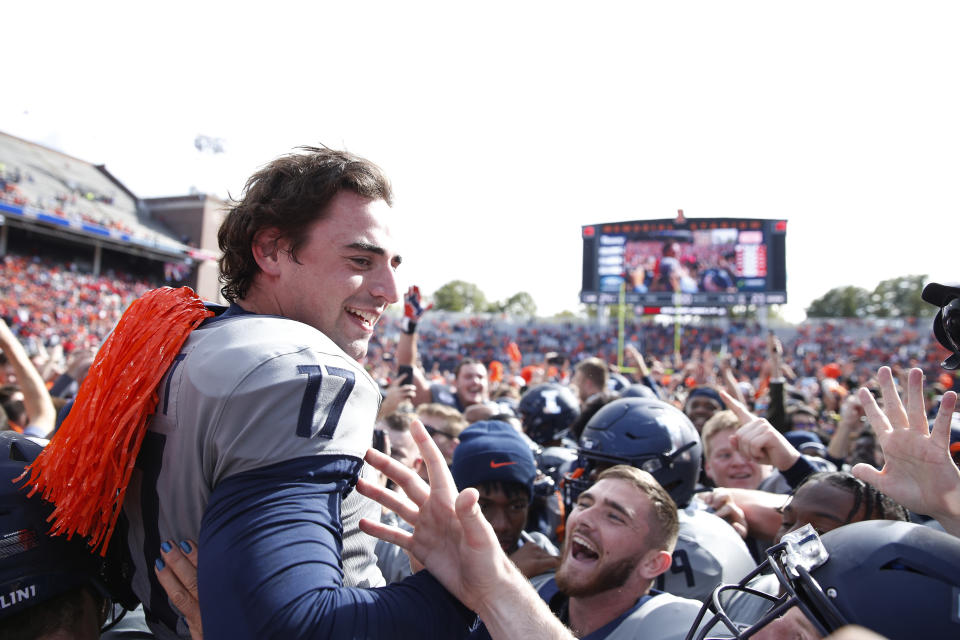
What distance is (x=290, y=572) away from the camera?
1.03 meters

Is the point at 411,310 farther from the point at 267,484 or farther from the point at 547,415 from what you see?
the point at 267,484

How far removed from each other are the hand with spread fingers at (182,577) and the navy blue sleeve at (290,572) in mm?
206

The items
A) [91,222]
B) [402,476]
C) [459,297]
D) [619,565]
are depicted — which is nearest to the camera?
[402,476]

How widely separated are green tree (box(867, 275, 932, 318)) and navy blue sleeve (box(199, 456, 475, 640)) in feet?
254

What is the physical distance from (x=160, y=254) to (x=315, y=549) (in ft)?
146

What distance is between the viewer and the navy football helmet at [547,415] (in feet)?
21.2

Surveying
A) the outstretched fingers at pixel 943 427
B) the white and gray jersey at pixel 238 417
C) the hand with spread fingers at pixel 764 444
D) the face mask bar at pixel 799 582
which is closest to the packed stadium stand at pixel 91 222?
the hand with spread fingers at pixel 764 444

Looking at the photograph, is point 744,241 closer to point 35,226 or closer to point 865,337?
point 865,337

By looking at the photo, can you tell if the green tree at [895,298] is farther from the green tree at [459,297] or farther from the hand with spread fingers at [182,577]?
the hand with spread fingers at [182,577]

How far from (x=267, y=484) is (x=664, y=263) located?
2613 centimetres

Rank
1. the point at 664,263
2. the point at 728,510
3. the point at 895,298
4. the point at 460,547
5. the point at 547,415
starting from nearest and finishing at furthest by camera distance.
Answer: the point at 460,547
the point at 728,510
the point at 547,415
the point at 664,263
the point at 895,298

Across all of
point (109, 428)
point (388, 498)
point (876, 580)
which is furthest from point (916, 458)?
point (109, 428)

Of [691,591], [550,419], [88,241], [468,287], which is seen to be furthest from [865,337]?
[468,287]

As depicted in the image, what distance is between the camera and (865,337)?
38.7 meters
